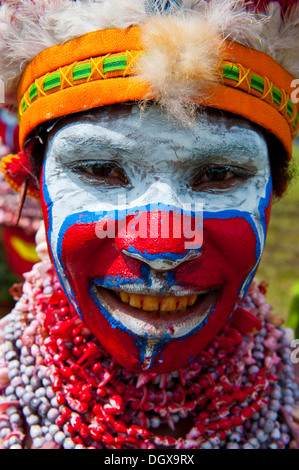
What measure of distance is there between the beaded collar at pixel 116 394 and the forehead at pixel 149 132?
673 mm

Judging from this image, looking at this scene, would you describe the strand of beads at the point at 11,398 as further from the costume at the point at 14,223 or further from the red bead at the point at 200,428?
the costume at the point at 14,223

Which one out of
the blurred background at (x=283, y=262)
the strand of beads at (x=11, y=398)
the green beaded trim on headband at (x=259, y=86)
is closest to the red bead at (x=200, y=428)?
the strand of beads at (x=11, y=398)

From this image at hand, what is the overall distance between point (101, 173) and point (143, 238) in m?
0.27

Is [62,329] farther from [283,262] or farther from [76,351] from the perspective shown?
[283,262]

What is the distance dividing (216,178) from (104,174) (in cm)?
35

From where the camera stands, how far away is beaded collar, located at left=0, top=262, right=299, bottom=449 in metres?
1.73

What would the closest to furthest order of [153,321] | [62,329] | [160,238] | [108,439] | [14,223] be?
[160,238] → [153,321] → [108,439] → [62,329] → [14,223]

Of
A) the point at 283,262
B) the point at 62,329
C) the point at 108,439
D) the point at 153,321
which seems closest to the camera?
the point at 153,321

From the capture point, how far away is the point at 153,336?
1.53 meters

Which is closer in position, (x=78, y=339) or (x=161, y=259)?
(x=161, y=259)

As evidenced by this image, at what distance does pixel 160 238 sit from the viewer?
142 centimetres

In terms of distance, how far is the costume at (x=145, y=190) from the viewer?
1465 millimetres

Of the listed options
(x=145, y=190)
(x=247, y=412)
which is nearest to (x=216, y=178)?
(x=145, y=190)

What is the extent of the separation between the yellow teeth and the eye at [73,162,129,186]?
343 millimetres
